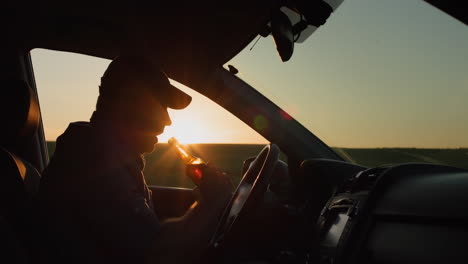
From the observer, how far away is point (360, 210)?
6.05 ft

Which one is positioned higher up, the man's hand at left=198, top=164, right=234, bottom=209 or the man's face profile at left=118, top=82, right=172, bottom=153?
the man's face profile at left=118, top=82, right=172, bottom=153

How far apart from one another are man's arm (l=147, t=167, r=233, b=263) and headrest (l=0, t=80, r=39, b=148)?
3.07ft

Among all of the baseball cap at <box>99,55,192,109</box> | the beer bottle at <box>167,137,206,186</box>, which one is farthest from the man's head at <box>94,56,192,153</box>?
the beer bottle at <box>167,137,206,186</box>

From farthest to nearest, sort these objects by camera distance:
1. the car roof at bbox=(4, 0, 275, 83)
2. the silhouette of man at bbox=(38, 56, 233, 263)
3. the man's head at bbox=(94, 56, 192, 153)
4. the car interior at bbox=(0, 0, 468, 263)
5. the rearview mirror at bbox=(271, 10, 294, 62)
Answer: the car roof at bbox=(4, 0, 275, 83), the man's head at bbox=(94, 56, 192, 153), the rearview mirror at bbox=(271, 10, 294, 62), the silhouette of man at bbox=(38, 56, 233, 263), the car interior at bbox=(0, 0, 468, 263)

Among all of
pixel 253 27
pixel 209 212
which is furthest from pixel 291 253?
pixel 253 27

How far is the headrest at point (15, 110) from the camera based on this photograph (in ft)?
7.68

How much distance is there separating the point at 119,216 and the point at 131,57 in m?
0.84

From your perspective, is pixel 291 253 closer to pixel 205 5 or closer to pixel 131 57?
pixel 131 57

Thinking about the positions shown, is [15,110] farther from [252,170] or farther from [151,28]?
[252,170]

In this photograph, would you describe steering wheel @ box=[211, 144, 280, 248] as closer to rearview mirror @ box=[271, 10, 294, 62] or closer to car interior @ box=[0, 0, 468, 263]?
car interior @ box=[0, 0, 468, 263]

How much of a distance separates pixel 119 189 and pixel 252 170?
2.21ft

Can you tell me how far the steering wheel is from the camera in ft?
6.18

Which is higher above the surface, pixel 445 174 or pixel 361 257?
pixel 445 174

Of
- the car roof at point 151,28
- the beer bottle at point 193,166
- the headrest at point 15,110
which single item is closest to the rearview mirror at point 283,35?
the car roof at point 151,28
